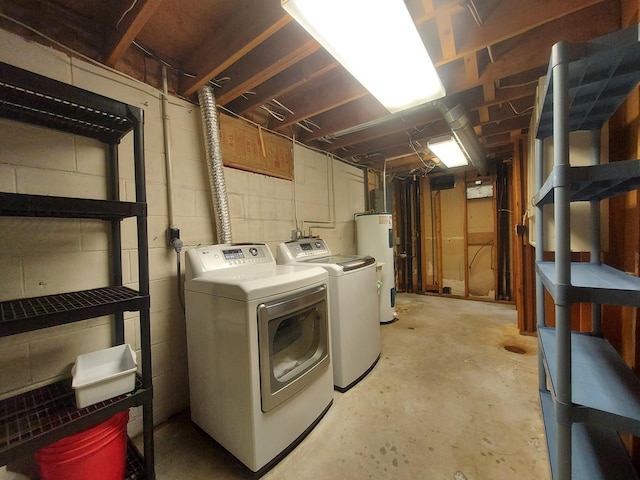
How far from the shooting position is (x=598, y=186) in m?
0.99

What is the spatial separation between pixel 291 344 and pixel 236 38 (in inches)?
71.4

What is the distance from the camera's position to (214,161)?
1.85 metres

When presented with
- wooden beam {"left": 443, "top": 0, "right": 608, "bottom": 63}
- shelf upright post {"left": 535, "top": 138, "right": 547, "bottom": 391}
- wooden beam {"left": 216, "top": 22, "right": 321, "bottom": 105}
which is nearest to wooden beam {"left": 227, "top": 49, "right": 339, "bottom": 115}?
wooden beam {"left": 216, "top": 22, "right": 321, "bottom": 105}

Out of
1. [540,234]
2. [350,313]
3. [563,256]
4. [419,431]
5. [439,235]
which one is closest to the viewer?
[563,256]

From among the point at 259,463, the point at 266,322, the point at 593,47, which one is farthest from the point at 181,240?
the point at 593,47

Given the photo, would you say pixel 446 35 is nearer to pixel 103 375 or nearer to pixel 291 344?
pixel 291 344

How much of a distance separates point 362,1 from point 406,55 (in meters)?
0.43

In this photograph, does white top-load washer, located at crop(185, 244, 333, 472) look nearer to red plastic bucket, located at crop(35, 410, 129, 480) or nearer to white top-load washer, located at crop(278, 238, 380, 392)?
white top-load washer, located at crop(278, 238, 380, 392)

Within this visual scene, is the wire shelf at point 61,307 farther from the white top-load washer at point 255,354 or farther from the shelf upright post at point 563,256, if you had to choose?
the shelf upright post at point 563,256

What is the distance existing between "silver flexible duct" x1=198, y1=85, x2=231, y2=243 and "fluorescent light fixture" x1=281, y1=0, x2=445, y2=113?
101 cm

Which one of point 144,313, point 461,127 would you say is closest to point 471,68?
point 461,127

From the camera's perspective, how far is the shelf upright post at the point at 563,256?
75 cm

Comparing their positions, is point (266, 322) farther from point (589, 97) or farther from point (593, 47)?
point (589, 97)

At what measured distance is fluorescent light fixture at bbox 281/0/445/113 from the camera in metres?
1.04
